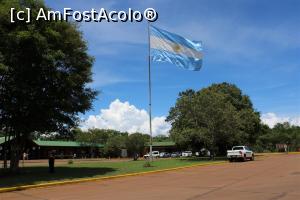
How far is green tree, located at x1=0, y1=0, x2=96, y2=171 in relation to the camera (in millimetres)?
24688

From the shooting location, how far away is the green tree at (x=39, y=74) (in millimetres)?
24688

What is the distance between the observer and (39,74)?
26266 mm

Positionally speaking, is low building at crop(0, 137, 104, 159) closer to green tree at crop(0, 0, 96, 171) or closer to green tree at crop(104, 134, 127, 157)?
green tree at crop(104, 134, 127, 157)

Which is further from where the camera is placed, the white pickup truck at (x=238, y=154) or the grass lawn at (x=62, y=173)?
the white pickup truck at (x=238, y=154)

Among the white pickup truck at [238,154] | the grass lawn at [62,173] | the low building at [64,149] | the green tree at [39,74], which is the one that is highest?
the green tree at [39,74]

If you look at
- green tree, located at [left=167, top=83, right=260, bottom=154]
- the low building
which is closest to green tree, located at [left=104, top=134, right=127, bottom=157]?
the low building

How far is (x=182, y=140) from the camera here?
173 ft

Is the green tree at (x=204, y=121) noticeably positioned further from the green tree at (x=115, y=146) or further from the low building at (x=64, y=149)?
the green tree at (x=115, y=146)

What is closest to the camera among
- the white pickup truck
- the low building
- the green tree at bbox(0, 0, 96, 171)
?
the green tree at bbox(0, 0, 96, 171)

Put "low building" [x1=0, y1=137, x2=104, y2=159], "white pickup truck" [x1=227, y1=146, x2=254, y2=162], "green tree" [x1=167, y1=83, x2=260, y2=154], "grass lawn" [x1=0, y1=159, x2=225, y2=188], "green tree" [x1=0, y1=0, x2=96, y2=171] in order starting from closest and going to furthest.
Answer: "grass lawn" [x1=0, y1=159, x2=225, y2=188], "green tree" [x1=0, y1=0, x2=96, y2=171], "white pickup truck" [x1=227, y1=146, x2=254, y2=162], "green tree" [x1=167, y1=83, x2=260, y2=154], "low building" [x1=0, y1=137, x2=104, y2=159]

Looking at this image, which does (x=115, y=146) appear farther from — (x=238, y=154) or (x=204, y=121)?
(x=238, y=154)

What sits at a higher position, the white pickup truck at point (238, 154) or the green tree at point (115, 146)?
the green tree at point (115, 146)

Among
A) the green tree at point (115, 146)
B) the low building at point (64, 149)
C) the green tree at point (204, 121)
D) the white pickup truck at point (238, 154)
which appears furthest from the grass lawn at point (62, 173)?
the green tree at point (115, 146)

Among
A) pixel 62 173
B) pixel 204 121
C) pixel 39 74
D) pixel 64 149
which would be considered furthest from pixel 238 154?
pixel 64 149
